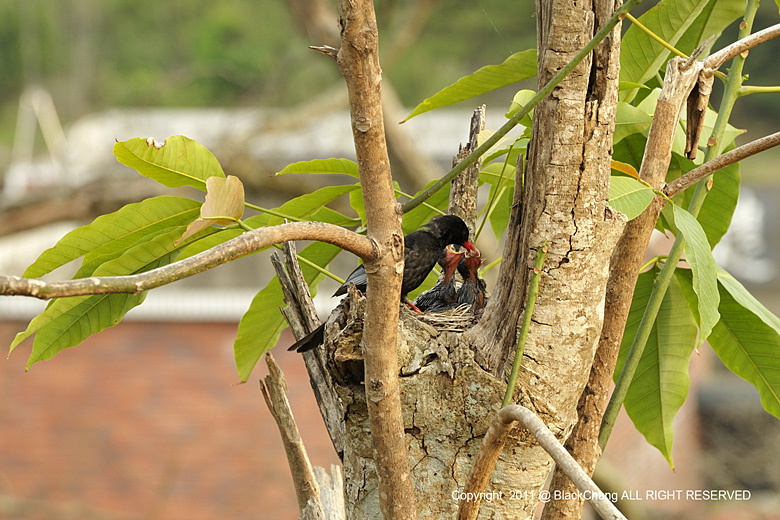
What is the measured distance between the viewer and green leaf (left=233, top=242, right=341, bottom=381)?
0.98 meters

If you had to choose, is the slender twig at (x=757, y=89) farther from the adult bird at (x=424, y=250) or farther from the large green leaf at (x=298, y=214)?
the adult bird at (x=424, y=250)

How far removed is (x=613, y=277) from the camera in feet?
2.46

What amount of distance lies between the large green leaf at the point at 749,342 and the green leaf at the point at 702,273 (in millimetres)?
158

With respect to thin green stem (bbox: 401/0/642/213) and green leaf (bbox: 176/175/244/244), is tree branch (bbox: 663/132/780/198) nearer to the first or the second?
thin green stem (bbox: 401/0/642/213)

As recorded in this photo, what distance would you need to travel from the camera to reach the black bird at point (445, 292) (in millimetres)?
1569

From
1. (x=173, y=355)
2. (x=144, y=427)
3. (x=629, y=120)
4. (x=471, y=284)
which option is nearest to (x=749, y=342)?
(x=629, y=120)

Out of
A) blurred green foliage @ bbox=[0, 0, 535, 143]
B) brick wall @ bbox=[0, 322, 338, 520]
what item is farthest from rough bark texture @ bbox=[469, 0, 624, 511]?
blurred green foliage @ bbox=[0, 0, 535, 143]

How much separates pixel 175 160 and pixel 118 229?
99 mm

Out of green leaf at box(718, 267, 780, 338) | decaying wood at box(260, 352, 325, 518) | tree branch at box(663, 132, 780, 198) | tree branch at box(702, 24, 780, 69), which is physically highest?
tree branch at box(702, 24, 780, 69)

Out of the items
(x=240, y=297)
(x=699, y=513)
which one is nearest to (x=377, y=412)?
(x=240, y=297)

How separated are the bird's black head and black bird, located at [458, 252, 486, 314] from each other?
0.05m

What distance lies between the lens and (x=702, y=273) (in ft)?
2.05

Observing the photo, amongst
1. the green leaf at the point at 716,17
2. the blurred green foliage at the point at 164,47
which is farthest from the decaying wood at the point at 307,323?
the blurred green foliage at the point at 164,47

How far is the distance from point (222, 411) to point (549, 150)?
179 inches
